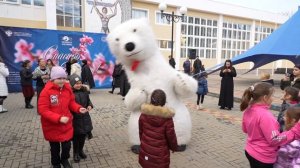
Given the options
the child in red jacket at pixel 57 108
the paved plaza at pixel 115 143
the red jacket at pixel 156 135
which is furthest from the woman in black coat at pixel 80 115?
the red jacket at pixel 156 135

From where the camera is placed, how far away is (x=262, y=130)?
2.53 meters

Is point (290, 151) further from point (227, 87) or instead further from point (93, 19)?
point (93, 19)

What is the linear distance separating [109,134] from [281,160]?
3858 millimetres

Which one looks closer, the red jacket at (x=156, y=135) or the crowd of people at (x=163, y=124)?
the crowd of people at (x=163, y=124)

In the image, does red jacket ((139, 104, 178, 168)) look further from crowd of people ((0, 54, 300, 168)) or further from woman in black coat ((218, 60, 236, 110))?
woman in black coat ((218, 60, 236, 110))

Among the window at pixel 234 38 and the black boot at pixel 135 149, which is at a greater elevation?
the window at pixel 234 38

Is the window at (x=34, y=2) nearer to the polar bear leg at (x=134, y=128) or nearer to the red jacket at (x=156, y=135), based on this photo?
the polar bear leg at (x=134, y=128)

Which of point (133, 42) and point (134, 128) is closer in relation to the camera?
point (133, 42)

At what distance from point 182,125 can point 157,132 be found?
185 centimetres

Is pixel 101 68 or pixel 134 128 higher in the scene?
pixel 101 68

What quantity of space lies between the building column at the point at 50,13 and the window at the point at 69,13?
50 cm

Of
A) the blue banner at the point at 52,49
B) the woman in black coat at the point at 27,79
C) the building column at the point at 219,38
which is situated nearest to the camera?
the woman in black coat at the point at 27,79

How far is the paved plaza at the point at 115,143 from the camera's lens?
4.30 meters

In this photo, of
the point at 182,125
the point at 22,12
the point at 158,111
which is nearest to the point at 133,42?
the point at 182,125
